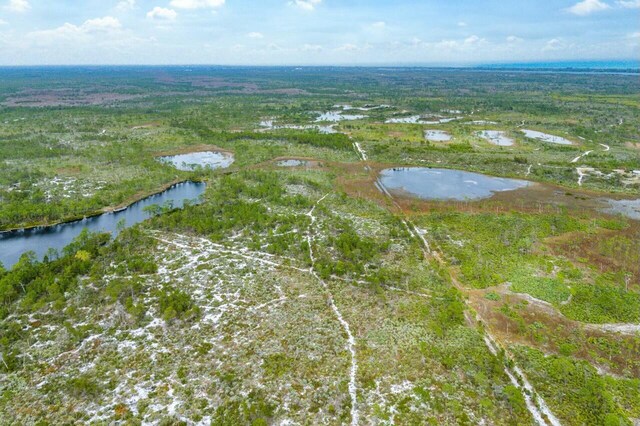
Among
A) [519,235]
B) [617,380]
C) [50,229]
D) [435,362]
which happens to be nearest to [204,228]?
[50,229]

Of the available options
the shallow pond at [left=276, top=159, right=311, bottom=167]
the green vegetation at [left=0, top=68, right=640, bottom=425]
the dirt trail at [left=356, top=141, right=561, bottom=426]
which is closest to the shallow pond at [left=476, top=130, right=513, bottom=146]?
the green vegetation at [left=0, top=68, right=640, bottom=425]

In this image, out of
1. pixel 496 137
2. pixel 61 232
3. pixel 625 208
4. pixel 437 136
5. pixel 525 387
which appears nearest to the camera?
pixel 525 387

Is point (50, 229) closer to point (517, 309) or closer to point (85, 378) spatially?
point (85, 378)

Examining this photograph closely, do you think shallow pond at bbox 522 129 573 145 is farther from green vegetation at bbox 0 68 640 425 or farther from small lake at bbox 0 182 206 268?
small lake at bbox 0 182 206 268

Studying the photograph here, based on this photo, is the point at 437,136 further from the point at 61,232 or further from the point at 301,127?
the point at 61,232

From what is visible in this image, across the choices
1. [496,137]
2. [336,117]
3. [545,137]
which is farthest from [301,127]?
[545,137]

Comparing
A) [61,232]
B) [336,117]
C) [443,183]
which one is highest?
[336,117]
